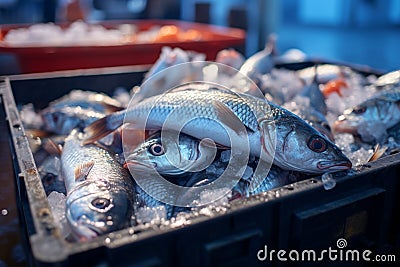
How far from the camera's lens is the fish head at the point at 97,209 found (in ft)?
3.05

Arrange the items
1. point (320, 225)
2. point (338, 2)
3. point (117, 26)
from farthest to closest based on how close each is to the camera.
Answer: point (338, 2)
point (117, 26)
point (320, 225)

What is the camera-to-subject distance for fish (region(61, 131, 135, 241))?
0.94 m

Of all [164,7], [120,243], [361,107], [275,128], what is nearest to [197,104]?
[275,128]

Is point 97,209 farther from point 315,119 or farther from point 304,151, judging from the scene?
point 315,119

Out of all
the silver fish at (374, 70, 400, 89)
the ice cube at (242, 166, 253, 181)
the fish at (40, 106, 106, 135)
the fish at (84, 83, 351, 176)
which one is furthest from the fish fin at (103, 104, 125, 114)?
the silver fish at (374, 70, 400, 89)

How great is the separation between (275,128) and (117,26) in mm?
3705

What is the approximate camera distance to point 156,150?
1.20 m

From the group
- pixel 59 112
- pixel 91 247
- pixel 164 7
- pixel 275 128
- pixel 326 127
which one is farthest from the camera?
pixel 164 7

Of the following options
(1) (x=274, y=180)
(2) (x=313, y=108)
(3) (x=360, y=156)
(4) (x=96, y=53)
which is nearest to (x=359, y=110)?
(2) (x=313, y=108)

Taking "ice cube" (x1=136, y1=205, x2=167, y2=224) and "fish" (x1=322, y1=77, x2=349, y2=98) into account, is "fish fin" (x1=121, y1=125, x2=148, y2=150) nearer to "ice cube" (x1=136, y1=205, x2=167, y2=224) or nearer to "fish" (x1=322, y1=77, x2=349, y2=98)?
"ice cube" (x1=136, y1=205, x2=167, y2=224)

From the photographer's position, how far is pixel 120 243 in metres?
0.79

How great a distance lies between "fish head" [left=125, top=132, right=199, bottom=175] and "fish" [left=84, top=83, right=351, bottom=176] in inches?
2.2

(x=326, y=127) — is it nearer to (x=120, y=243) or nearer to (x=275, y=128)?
(x=275, y=128)

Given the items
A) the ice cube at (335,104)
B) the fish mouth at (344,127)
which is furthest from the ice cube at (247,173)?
the ice cube at (335,104)
